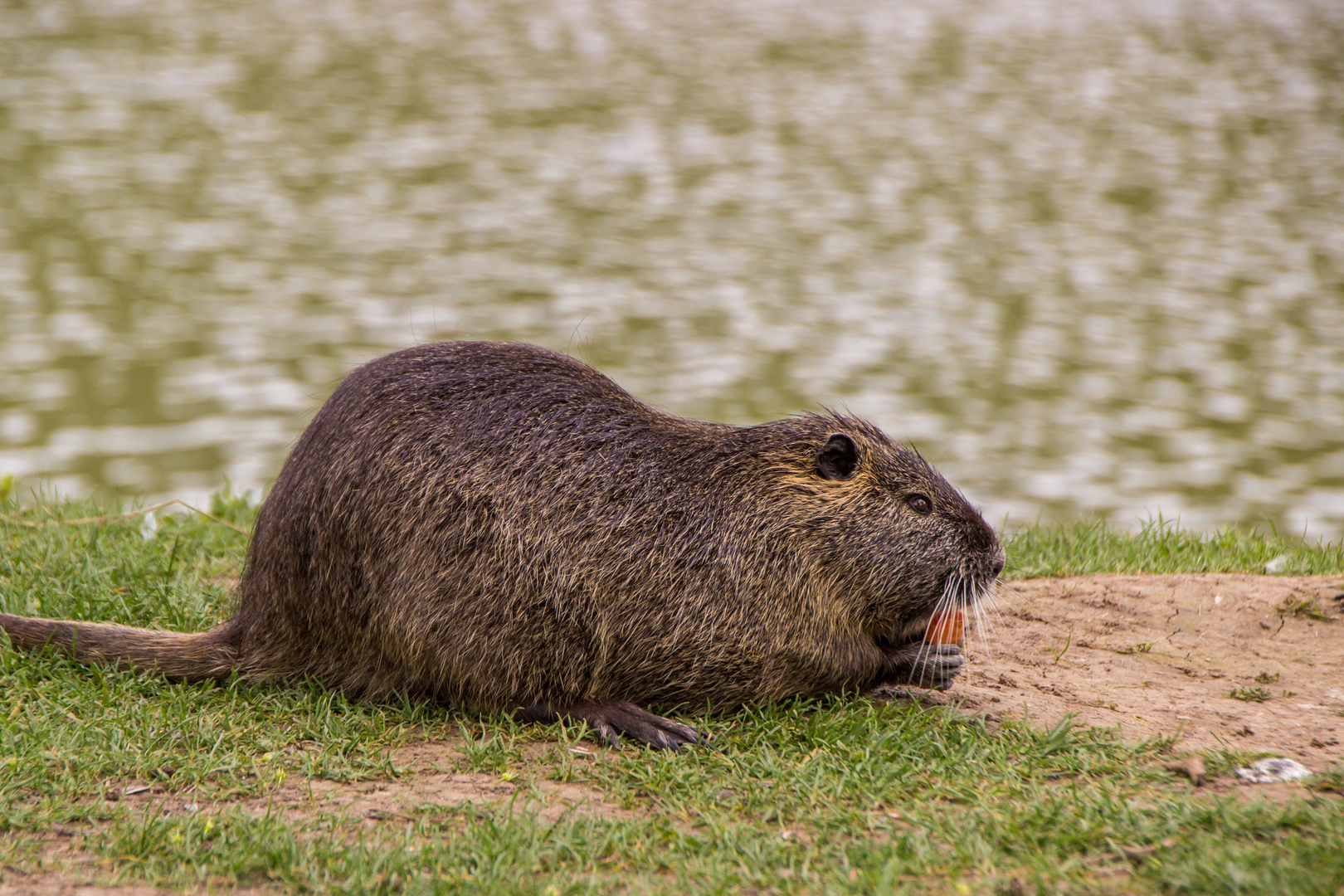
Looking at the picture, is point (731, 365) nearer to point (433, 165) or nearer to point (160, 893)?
point (433, 165)

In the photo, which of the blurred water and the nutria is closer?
the nutria

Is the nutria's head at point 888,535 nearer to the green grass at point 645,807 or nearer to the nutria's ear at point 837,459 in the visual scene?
the nutria's ear at point 837,459

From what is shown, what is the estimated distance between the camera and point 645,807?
9.55 feet

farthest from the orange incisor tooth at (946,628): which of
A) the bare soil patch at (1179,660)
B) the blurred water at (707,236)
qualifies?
the blurred water at (707,236)

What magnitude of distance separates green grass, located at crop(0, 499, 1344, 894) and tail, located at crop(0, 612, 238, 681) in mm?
49

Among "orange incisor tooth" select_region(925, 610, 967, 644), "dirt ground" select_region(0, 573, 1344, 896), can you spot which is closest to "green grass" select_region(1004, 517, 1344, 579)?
"dirt ground" select_region(0, 573, 1344, 896)

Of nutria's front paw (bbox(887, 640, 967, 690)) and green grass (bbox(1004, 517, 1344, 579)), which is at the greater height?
nutria's front paw (bbox(887, 640, 967, 690))

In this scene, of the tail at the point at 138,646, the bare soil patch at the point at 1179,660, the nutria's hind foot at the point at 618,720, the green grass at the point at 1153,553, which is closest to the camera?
the nutria's hind foot at the point at 618,720

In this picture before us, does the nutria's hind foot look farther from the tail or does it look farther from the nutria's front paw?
the tail

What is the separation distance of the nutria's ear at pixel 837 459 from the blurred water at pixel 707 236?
7.08ft

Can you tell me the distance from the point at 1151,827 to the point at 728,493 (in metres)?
1.32

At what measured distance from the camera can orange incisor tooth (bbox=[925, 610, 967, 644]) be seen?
3568mm

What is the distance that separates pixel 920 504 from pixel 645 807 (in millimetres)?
1159

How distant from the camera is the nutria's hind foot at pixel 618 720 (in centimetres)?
321
